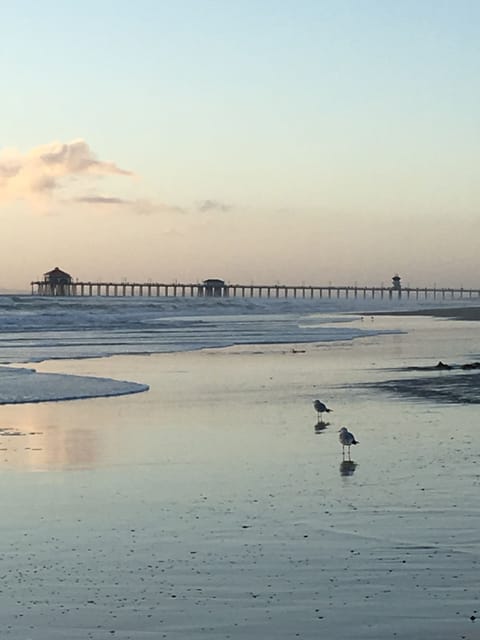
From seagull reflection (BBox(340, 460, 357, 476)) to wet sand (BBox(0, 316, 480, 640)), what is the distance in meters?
0.02

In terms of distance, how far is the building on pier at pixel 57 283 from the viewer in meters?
192

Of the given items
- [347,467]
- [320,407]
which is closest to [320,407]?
[320,407]

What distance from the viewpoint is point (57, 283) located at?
191750 millimetres

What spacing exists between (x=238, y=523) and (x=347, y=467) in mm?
2896

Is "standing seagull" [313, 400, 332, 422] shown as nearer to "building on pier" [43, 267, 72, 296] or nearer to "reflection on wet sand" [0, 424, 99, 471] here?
"reflection on wet sand" [0, 424, 99, 471]

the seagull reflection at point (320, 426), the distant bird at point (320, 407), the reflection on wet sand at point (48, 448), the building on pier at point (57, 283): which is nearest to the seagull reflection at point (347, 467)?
the seagull reflection at point (320, 426)

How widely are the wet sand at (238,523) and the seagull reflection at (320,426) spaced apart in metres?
Answer: 0.10

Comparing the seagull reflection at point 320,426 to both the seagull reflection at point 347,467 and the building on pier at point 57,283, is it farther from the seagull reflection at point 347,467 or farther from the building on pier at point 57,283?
the building on pier at point 57,283

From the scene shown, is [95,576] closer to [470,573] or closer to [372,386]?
[470,573]

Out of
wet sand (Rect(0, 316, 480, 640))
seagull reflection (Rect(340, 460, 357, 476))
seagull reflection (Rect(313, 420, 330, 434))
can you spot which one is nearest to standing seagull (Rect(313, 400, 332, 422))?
wet sand (Rect(0, 316, 480, 640))

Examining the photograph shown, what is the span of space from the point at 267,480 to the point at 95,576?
3.64 m

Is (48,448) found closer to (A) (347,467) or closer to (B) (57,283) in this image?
(A) (347,467)

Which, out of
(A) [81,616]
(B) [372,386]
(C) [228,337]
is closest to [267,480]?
(A) [81,616]

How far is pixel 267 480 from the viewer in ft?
35.3
